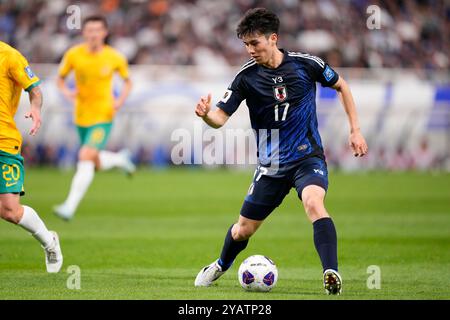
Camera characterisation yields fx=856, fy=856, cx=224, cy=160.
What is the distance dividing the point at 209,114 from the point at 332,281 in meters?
1.80

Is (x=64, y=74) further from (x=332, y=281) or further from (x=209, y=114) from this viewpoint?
(x=332, y=281)

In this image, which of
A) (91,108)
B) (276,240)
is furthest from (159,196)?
(276,240)

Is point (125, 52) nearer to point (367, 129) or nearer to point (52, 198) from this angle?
point (367, 129)

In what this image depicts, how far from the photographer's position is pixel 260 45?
24.6 ft

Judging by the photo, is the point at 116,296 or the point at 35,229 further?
the point at 35,229

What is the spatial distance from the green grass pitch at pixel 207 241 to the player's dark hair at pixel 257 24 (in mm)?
2276

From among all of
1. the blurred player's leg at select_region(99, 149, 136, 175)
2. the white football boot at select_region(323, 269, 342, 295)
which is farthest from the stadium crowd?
the white football boot at select_region(323, 269, 342, 295)

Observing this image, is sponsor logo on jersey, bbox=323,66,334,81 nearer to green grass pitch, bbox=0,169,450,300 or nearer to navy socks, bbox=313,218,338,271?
navy socks, bbox=313,218,338,271

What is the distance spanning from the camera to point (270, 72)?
7785mm

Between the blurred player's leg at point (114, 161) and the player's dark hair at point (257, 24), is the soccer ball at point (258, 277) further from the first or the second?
the blurred player's leg at point (114, 161)

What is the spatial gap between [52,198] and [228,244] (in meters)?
10.1

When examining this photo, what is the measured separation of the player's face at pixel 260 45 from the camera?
7.50 meters

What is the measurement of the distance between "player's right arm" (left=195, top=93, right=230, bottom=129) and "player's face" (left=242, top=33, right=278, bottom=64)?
59 cm
